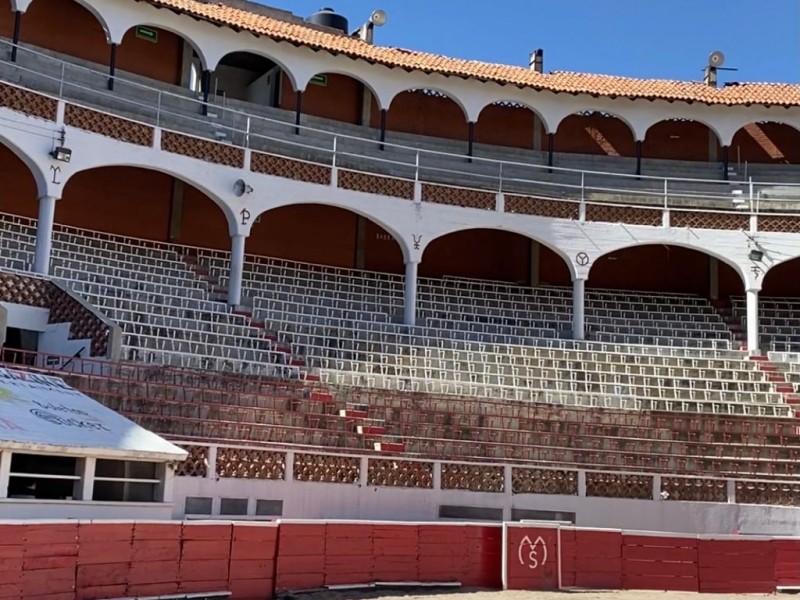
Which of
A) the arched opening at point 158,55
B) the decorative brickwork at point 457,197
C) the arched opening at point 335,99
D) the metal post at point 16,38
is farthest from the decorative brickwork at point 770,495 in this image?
the metal post at point 16,38

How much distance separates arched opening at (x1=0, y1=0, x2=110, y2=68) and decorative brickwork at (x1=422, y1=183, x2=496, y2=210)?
831 cm

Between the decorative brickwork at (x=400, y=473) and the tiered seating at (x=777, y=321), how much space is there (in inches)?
442

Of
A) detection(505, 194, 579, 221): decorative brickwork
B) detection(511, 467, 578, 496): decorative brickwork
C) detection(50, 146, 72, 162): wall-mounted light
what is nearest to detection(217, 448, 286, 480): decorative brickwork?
detection(511, 467, 578, 496): decorative brickwork

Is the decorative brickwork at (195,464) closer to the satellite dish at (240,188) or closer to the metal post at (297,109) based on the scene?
the satellite dish at (240,188)

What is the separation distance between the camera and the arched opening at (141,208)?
2189cm

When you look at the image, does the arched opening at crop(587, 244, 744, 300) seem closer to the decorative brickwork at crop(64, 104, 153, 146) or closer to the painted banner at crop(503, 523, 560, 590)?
the decorative brickwork at crop(64, 104, 153, 146)

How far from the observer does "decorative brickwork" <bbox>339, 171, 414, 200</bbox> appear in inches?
877

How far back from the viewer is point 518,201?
Answer: 2364 centimetres

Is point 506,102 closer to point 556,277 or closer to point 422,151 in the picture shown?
point 422,151

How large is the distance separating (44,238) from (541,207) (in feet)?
38.1

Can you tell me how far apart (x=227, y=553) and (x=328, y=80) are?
17.6 m

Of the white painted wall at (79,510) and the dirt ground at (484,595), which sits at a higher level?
the white painted wall at (79,510)

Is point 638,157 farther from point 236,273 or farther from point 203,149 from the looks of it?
point 203,149

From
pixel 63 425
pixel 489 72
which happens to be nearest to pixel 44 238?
pixel 63 425
